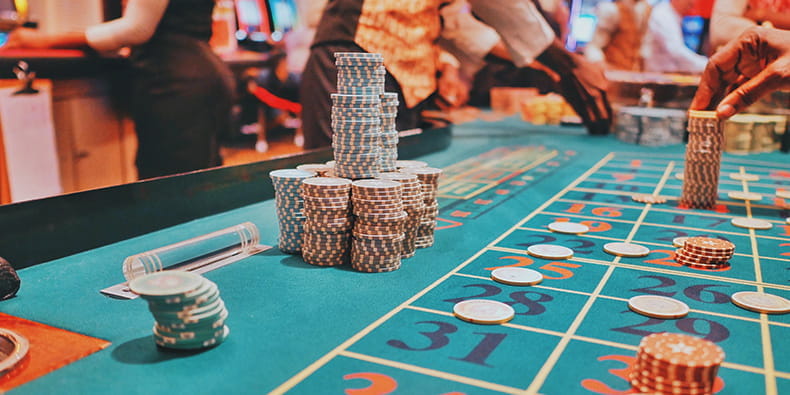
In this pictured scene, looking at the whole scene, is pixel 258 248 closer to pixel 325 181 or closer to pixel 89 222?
pixel 325 181

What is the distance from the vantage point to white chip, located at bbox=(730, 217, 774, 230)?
10.9 ft

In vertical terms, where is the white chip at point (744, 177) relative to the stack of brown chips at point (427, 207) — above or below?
below

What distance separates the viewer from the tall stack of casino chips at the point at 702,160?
3484 mm

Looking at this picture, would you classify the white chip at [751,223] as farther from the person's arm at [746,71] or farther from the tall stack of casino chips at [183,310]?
the tall stack of casino chips at [183,310]

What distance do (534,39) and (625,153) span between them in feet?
4.26

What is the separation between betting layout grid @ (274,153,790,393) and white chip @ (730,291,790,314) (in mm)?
27

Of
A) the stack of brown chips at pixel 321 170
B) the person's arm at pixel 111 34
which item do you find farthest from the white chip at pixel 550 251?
the person's arm at pixel 111 34

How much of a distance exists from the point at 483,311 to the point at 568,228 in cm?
126

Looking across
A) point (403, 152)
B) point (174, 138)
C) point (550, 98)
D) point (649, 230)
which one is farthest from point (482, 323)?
Result: point (550, 98)

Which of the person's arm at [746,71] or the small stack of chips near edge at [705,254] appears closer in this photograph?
the small stack of chips near edge at [705,254]

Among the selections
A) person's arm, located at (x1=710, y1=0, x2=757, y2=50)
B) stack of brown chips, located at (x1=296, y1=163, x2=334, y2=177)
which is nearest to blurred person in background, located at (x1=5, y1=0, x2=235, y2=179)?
stack of brown chips, located at (x1=296, y1=163, x2=334, y2=177)

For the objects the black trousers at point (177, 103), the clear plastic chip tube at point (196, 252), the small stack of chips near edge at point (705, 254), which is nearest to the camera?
the clear plastic chip tube at point (196, 252)

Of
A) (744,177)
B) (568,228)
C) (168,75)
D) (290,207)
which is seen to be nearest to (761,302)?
(568,228)

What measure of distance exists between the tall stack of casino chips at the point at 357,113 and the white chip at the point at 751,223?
6.17 ft
